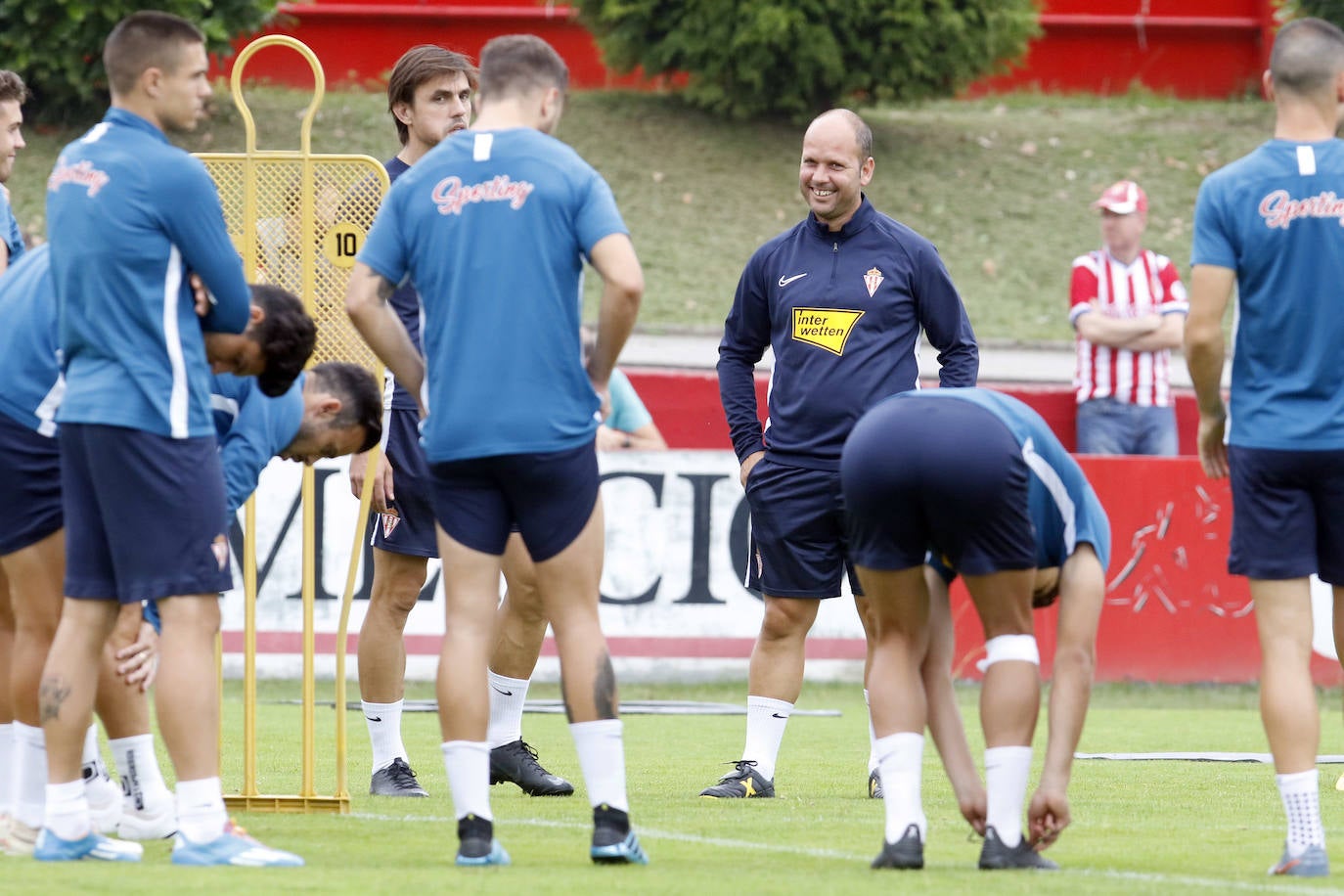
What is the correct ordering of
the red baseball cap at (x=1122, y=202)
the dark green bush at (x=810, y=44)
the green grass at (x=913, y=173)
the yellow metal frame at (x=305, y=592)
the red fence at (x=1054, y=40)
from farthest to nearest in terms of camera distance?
the red fence at (x=1054, y=40)
the dark green bush at (x=810, y=44)
the green grass at (x=913, y=173)
the red baseball cap at (x=1122, y=202)
the yellow metal frame at (x=305, y=592)

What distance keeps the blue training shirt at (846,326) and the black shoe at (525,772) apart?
4.70ft

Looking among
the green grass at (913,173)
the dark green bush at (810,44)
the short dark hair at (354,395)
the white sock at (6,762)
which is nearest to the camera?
the short dark hair at (354,395)

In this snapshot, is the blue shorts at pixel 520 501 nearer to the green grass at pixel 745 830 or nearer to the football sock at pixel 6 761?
the green grass at pixel 745 830

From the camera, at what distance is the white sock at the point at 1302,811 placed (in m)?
5.26

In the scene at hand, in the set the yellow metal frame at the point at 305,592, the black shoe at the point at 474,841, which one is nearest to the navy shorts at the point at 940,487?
the black shoe at the point at 474,841

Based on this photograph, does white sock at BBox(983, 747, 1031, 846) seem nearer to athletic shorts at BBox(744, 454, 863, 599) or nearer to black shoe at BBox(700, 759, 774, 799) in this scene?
black shoe at BBox(700, 759, 774, 799)

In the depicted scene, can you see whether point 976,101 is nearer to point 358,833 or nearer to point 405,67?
point 405,67

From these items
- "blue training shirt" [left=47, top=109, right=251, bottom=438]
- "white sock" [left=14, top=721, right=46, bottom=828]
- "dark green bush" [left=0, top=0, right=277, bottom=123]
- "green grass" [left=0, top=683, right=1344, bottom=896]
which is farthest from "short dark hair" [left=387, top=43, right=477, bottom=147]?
"dark green bush" [left=0, top=0, right=277, bottom=123]

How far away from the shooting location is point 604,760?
5.23 meters

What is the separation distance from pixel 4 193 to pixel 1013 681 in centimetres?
413

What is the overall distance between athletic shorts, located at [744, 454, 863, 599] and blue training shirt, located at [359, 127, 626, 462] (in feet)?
6.96

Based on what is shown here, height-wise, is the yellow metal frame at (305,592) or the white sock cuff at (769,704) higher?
the yellow metal frame at (305,592)

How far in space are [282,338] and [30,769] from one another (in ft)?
4.59

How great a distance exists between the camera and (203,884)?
189 inches
